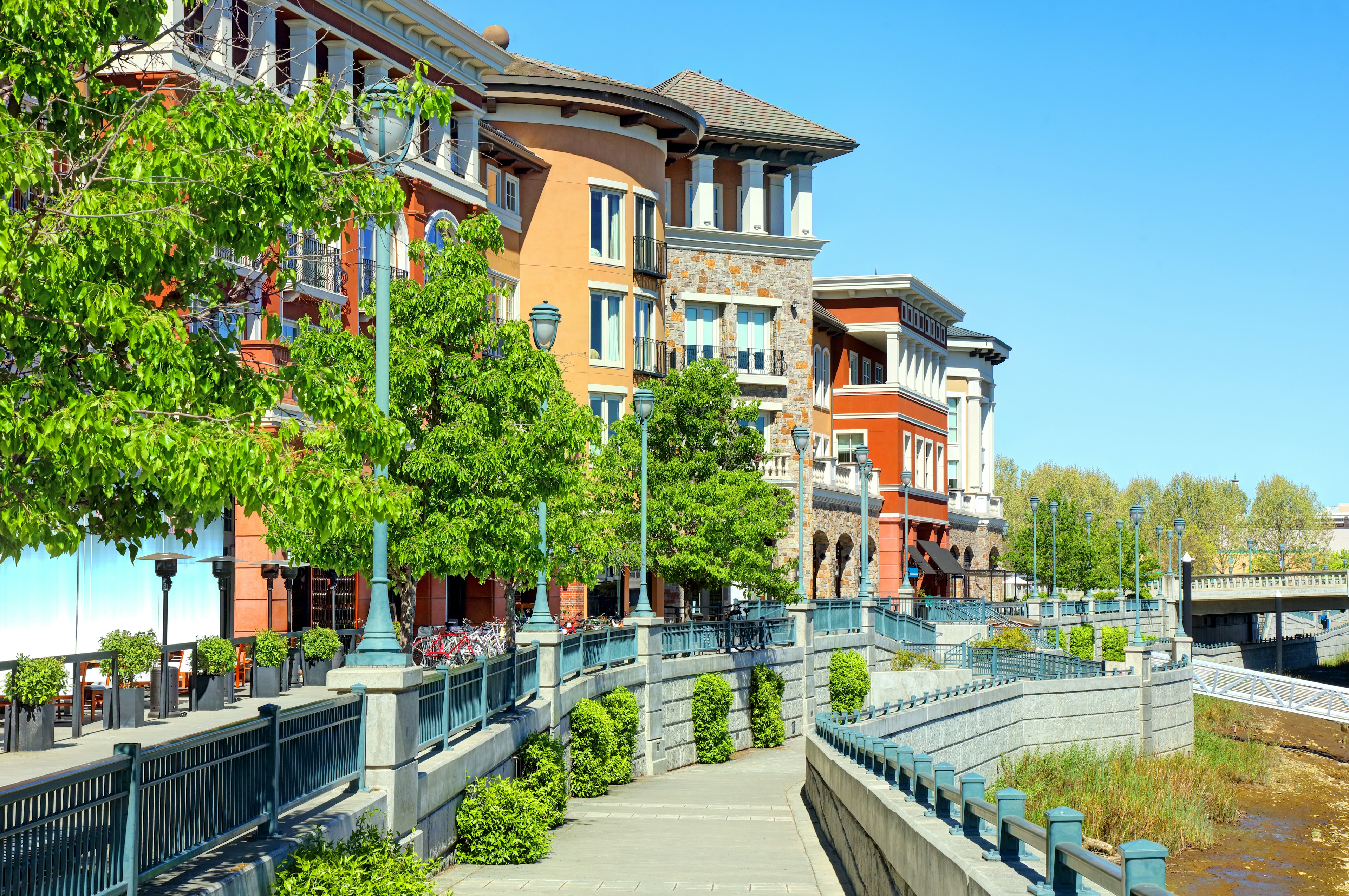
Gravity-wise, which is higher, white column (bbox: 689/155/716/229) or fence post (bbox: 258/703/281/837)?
white column (bbox: 689/155/716/229)

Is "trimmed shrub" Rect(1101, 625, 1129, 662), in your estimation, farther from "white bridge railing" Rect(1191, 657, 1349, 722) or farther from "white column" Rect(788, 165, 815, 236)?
"white column" Rect(788, 165, 815, 236)

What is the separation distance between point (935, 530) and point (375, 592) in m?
64.7

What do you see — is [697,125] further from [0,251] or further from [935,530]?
[0,251]

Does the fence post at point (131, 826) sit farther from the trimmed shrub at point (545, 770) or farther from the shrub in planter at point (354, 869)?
the trimmed shrub at point (545, 770)

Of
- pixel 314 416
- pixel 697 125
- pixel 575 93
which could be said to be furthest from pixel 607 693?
pixel 697 125

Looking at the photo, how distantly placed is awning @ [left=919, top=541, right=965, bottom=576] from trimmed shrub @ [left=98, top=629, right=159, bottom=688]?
180 feet

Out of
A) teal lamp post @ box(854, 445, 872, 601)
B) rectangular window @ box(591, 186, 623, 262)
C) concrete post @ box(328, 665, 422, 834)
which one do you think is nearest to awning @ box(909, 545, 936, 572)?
teal lamp post @ box(854, 445, 872, 601)

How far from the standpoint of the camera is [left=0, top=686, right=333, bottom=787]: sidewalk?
54.4 ft

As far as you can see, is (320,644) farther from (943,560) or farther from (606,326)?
(943,560)

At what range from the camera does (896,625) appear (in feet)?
153

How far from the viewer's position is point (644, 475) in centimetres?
3058

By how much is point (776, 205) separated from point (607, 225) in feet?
34.1

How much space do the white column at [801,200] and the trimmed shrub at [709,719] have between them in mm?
25176

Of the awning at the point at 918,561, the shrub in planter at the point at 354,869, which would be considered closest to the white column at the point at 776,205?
the awning at the point at 918,561
